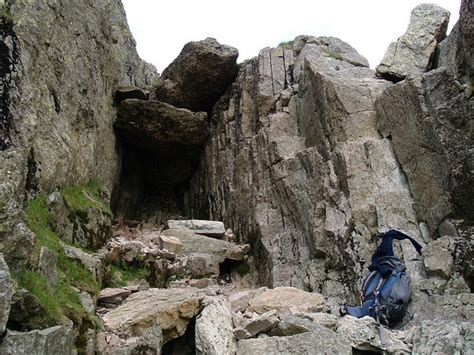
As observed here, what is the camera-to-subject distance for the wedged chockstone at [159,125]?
22.4 metres

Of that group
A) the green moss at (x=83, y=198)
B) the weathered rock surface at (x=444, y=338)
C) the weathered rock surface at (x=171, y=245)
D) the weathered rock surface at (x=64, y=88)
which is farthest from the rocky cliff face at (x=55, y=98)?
the weathered rock surface at (x=444, y=338)

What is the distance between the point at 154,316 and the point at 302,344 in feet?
11.3

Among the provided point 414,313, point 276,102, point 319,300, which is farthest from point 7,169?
point 276,102

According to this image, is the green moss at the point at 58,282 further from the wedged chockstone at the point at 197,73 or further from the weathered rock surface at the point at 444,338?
the wedged chockstone at the point at 197,73

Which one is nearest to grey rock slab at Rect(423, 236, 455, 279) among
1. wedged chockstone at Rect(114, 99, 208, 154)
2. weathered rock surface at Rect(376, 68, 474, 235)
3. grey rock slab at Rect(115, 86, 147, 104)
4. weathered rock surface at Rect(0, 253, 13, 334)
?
weathered rock surface at Rect(376, 68, 474, 235)

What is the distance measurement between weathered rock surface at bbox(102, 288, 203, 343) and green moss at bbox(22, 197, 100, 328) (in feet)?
2.85

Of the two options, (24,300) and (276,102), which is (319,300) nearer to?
(24,300)

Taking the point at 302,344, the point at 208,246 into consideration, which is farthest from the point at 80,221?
the point at 302,344

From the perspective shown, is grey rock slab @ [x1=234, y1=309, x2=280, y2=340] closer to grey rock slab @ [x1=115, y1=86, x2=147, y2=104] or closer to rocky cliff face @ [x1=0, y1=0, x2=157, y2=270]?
rocky cliff face @ [x1=0, y1=0, x2=157, y2=270]

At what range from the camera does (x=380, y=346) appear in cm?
908

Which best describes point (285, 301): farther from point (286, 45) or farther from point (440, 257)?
point (286, 45)

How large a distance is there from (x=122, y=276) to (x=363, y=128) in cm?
1026

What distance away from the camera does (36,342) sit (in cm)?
669

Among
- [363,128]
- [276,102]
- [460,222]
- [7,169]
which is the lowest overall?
[460,222]
